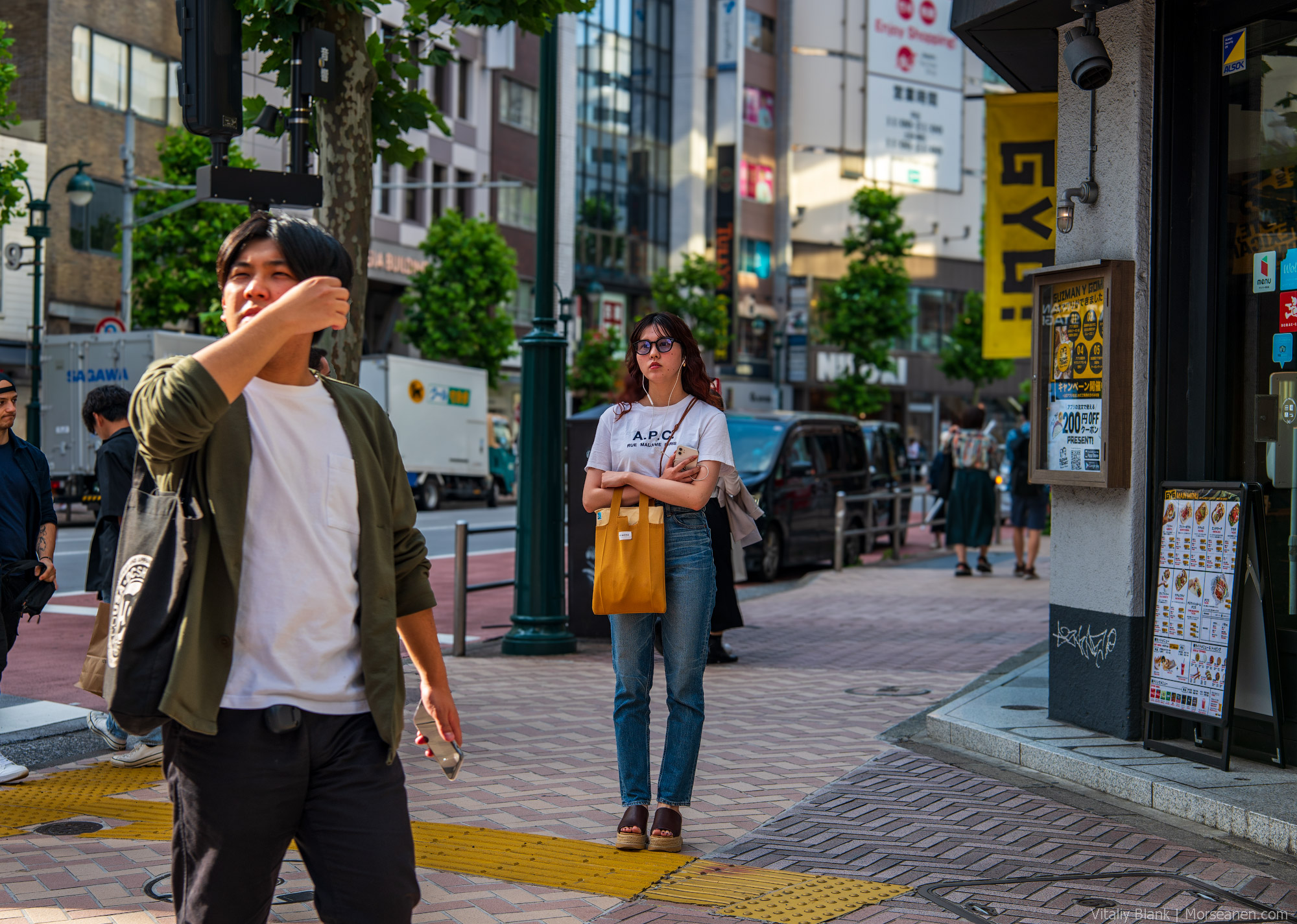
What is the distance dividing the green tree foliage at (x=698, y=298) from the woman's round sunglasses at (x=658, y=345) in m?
42.1

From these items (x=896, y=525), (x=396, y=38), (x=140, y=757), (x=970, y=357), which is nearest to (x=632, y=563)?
(x=140, y=757)

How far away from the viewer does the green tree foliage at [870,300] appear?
47625 mm

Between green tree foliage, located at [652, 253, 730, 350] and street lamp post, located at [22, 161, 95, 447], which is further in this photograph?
green tree foliage, located at [652, 253, 730, 350]

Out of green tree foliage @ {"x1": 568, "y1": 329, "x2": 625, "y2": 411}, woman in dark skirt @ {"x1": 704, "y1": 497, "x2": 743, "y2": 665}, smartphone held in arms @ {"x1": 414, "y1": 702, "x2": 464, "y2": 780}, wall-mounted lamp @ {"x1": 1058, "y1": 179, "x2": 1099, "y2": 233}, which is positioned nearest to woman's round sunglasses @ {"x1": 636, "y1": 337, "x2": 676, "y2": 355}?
smartphone held in arms @ {"x1": 414, "y1": 702, "x2": 464, "y2": 780}

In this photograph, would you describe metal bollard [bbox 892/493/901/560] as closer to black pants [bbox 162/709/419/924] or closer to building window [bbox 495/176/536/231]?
black pants [bbox 162/709/419/924]

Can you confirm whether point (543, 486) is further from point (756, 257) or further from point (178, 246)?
point (756, 257)

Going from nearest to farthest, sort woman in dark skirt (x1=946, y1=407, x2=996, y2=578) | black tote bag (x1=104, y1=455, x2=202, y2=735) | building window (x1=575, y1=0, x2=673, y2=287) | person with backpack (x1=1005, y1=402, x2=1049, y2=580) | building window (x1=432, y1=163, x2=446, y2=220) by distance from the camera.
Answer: black tote bag (x1=104, y1=455, x2=202, y2=735), person with backpack (x1=1005, y1=402, x2=1049, y2=580), woman in dark skirt (x1=946, y1=407, x2=996, y2=578), building window (x1=432, y1=163, x2=446, y2=220), building window (x1=575, y1=0, x2=673, y2=287)

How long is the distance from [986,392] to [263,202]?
62389mm

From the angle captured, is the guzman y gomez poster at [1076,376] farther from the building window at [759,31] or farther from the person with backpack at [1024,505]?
the building window at [759,31]

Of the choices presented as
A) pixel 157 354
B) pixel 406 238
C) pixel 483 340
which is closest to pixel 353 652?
pixel 157 354

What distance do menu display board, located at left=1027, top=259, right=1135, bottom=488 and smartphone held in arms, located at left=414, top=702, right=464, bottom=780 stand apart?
13.3 ft

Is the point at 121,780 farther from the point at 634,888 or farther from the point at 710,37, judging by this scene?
the point at 710,37

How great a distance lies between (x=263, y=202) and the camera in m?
5.49

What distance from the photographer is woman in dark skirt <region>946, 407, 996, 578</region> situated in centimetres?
1448
